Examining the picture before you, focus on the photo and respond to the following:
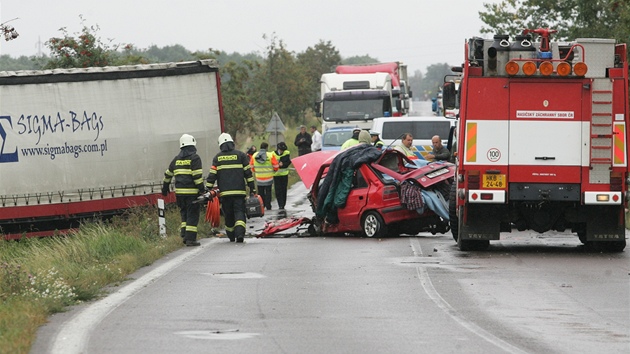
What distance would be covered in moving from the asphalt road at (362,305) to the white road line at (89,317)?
12 mm

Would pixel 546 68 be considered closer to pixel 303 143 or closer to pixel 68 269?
pixel 68 269

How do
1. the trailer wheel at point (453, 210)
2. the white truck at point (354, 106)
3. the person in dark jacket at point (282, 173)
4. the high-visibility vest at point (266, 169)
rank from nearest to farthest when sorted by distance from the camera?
1. the trailer wheel at point (453, 210)
2. the high-visibility vest at point (266, 169)
3. the person in dark jacket at point (282, 173)
4. the white truck at point (354, 106)

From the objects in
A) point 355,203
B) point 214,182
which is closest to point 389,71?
point 355,203

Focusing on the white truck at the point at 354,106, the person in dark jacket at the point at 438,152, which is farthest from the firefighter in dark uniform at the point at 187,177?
the white truck at the point at 354,106

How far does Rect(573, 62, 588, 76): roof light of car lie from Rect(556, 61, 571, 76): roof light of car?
83mm

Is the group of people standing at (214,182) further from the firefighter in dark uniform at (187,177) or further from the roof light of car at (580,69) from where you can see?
the roof light of car at (580,69)

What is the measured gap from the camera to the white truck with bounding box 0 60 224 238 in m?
23.2

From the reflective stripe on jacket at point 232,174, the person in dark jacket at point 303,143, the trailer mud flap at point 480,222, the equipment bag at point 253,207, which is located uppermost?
the reflective stripe on jacket at point 232,174

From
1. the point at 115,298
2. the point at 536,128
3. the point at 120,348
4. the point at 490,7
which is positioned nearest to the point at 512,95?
the point at 536,128

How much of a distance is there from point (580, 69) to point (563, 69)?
0.23m

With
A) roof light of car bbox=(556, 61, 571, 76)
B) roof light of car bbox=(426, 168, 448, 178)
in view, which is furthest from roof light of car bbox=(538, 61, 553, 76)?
roof light of car bbox=(426, 168, 448, 178)

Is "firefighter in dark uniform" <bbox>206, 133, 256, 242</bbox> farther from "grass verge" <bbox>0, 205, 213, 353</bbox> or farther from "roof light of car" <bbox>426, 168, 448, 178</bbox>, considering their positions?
"roof light of car" <bbox>426, 168, 448, 178</bbox>

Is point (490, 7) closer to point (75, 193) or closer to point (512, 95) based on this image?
point (75, 193)

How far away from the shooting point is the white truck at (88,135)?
2322 centimetres
